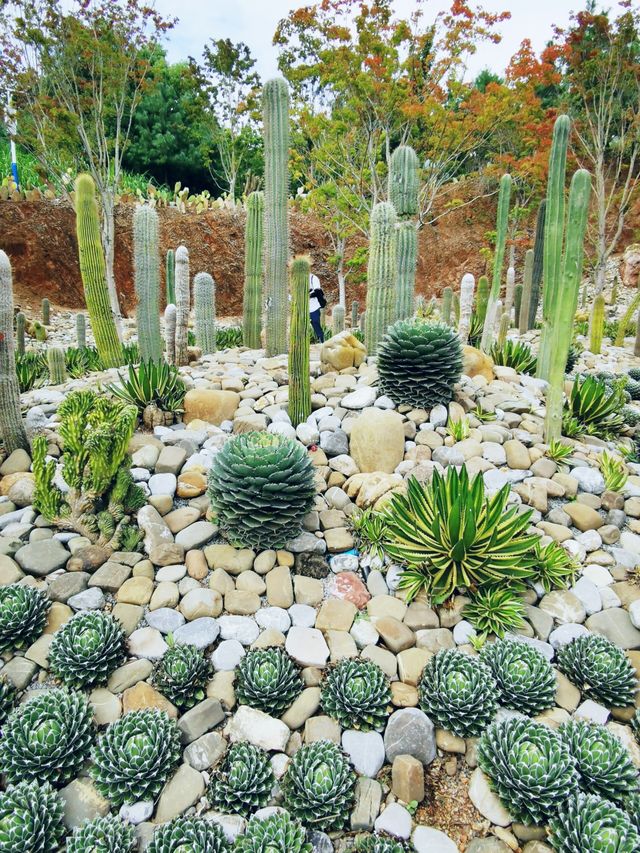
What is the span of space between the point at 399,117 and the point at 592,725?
448 inches

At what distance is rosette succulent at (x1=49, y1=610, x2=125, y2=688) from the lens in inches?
105

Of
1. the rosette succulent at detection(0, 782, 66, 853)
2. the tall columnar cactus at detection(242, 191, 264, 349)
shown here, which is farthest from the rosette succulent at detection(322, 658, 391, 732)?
the tall columnar cactus at detection(242, 191, 264, 349)

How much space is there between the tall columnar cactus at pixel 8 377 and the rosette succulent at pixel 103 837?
287cm

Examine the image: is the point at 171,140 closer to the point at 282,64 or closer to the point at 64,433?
the point at 282,64

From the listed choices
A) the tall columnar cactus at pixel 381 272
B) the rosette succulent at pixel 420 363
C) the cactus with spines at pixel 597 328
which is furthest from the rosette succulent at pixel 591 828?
the cactus with spines at pixel 597 328

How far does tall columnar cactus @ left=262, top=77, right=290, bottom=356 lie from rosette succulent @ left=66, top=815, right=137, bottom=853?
4946mm

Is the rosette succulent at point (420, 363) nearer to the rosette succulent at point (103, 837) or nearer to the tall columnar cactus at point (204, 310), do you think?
the tall columnar cactus at point (204, 310)

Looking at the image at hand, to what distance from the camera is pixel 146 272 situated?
5.87 meters

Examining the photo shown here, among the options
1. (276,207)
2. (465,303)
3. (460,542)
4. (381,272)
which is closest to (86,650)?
(460,542)

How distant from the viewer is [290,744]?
2.58m

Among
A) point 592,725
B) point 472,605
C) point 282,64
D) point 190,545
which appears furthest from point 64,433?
point 282,64

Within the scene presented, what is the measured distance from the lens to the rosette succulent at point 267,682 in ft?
8.71

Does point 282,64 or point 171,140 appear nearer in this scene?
point 282,64

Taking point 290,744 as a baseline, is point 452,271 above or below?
above
